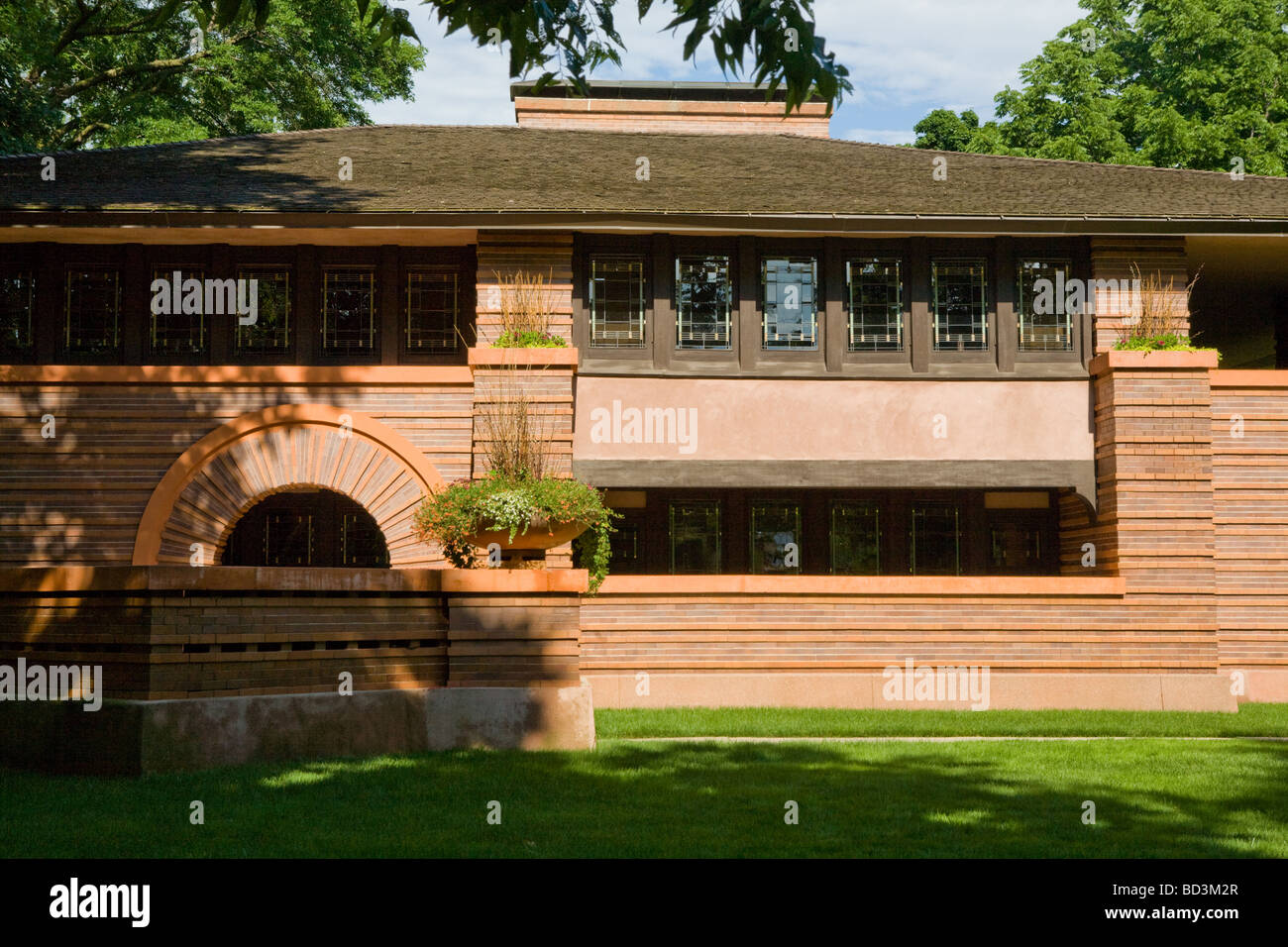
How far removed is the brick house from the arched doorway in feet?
0.19

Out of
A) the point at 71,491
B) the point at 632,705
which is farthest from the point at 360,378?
the point at 632,705

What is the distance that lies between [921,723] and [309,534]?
31.2 feet

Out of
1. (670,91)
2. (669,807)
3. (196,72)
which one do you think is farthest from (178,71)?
(669,807)

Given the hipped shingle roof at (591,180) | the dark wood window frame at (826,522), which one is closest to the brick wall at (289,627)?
the hipped shingle roof at (591,180)

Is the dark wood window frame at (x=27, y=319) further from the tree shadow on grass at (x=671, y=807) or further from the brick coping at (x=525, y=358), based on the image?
the tree shadow on grass at (x=671, y=807)

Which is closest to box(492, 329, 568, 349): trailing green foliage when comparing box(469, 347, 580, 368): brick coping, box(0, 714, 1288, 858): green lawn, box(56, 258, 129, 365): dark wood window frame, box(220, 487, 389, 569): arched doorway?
box(469, 347, 580, 368): brick coping

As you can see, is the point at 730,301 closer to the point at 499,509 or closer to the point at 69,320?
the point at 499,509

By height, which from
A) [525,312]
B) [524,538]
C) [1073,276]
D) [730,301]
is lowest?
[524,538]

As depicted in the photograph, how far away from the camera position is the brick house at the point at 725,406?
16.1 m

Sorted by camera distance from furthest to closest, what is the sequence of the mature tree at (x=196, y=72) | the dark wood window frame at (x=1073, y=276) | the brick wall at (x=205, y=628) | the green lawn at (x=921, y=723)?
1. the mature tree at (x=196, y=72)
2. the dark wood window frame at (x=1073, y=276)
3. the green lawn at (x=921, y=723)
4. the brick wall at (x=205, y=628)

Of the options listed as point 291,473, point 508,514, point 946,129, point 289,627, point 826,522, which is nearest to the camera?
point 289,627

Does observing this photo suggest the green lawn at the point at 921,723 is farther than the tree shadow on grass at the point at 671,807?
Yes

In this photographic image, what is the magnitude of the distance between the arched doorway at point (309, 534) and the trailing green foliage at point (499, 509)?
19.4 ft

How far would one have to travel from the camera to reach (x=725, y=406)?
17.0 meters
